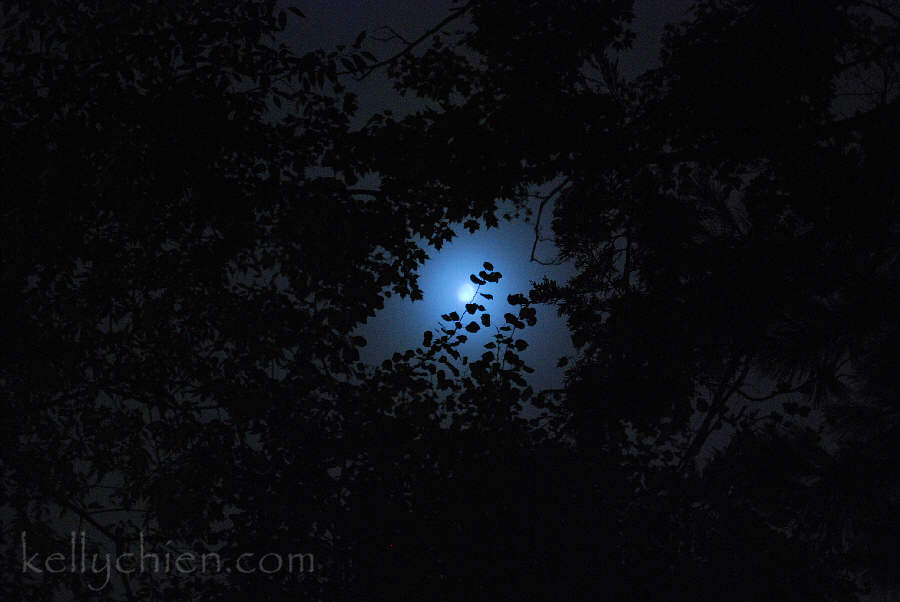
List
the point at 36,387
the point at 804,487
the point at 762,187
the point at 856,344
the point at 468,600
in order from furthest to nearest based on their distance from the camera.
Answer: the point at 36,387, the point at 468,600, the point at 762,187, the point at 804,487, the point at 856,344

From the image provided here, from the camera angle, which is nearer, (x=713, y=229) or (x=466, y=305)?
(x=713, y=229)

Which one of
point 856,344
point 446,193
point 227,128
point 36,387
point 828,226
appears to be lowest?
point 856,344

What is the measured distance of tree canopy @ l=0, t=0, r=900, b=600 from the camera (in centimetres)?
317

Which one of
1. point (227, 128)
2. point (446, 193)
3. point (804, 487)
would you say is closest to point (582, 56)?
point (446, 193)

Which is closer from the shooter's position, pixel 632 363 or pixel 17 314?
pixel 17 314

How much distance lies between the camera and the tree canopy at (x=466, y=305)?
317 centimetres

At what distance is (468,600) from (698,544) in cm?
187

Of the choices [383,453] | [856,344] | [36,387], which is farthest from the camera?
[36,387]

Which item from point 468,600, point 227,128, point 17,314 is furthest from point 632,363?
point 17,314

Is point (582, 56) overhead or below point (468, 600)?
overhead

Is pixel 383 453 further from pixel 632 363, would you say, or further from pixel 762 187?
pixel 762 187

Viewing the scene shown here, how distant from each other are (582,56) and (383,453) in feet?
10.7

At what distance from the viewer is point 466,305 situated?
4.43 meters

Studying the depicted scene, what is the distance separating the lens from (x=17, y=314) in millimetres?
4074
